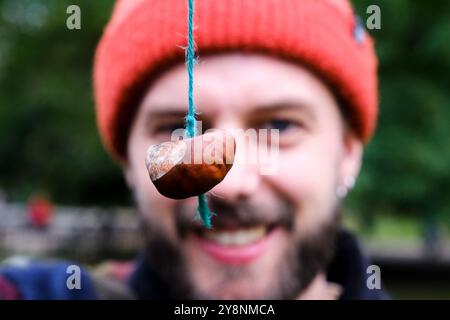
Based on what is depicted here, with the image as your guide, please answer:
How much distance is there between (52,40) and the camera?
16.9ft

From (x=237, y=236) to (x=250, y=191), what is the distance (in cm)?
11

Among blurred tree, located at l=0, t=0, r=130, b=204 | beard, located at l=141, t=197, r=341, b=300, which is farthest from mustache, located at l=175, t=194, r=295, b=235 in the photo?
blurred tree, located at l=0, t=0, r=130, b=204

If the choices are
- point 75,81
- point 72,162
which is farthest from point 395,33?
point 72,162

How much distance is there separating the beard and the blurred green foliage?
2.86 metres

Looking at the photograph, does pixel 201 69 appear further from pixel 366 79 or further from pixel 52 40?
pixel 52 40

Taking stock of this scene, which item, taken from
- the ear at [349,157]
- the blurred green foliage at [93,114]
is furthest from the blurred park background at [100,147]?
the ear at [349,157]

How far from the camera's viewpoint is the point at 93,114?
16.2 ft

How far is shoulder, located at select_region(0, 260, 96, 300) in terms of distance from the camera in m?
1.07

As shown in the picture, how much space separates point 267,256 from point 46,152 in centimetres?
473

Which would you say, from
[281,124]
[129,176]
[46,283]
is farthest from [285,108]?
[46,283]

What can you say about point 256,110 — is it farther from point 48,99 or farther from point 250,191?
point 48,99

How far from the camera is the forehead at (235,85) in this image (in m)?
1.01

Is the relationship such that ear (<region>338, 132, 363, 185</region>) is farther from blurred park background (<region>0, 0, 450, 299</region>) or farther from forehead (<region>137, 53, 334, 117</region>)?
blurred park background (<region>0, 0, 450, 299</region>)

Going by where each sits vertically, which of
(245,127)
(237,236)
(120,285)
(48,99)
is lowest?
(120,285)
